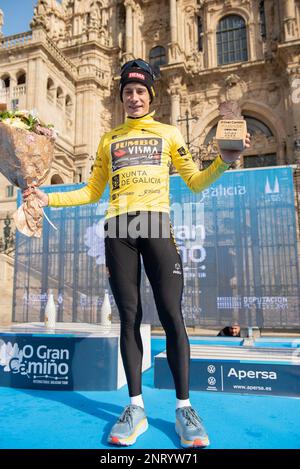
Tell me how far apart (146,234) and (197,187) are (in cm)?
51

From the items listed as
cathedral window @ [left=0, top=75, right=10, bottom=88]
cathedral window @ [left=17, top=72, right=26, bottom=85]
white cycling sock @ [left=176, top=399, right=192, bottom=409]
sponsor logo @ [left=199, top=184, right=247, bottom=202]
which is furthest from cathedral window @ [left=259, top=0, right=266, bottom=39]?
white cycling sock @ [left=176, top=399, right=192, bottom=409]

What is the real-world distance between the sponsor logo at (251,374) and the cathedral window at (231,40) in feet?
67.8

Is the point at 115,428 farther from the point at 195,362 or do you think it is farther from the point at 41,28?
the point at 41,28

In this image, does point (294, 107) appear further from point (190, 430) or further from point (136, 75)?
point (190, 430)

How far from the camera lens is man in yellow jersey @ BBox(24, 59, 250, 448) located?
93.0 inches

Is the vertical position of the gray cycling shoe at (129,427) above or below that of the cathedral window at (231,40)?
below

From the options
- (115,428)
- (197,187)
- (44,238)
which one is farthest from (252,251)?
(115,428)

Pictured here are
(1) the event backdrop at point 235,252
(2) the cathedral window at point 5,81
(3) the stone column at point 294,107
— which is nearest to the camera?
(1) the event backdrop at point 235,252

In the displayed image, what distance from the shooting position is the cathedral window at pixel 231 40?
20344mm

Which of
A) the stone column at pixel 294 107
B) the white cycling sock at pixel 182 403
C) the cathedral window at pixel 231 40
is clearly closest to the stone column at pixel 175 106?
the cathedral window at pixel 231 40

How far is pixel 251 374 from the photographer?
3248 mm

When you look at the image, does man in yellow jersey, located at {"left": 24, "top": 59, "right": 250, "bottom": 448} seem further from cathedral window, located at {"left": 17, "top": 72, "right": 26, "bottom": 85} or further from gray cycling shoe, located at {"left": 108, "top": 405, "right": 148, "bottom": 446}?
cathedral window, located at {"left": 17, "top": 72, "right": 26, "bottom": 85}

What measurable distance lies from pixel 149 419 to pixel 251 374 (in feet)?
3.81

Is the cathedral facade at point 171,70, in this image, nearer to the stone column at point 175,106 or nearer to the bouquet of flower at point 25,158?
the stone column at point 175,106
